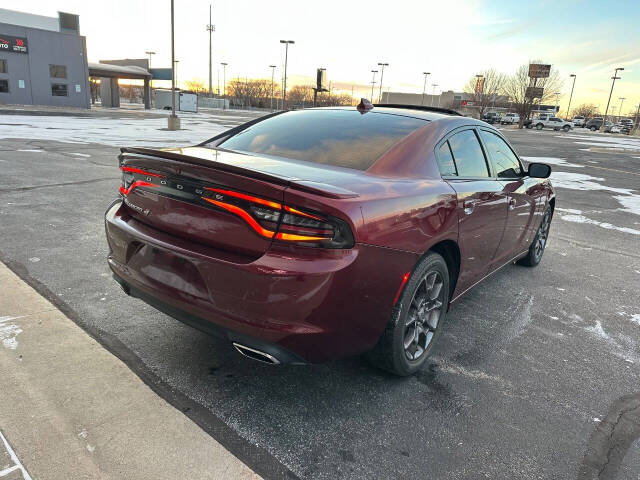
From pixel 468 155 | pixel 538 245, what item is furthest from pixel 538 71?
pixel 468 155

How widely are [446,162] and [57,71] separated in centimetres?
4859

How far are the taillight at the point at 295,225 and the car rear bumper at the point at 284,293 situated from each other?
4 cm

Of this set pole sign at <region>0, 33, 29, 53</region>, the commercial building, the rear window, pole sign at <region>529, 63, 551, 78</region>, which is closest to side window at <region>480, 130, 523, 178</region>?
the rear window

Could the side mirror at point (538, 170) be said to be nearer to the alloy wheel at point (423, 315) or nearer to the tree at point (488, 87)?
the alloy wheel at point (423, 315)

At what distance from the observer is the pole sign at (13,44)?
3852 cm

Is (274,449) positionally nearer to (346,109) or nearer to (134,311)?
(134,311)

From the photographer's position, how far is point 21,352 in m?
2.73

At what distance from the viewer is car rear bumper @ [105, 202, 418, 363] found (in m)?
2.07

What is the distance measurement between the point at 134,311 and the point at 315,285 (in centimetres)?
189

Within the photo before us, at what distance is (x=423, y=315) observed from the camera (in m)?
2.86

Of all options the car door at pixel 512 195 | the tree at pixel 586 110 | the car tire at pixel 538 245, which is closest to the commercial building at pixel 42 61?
the car tire at pixel 538 245

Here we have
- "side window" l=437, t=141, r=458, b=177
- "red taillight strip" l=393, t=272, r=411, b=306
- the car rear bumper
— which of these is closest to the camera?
the car rear bumper

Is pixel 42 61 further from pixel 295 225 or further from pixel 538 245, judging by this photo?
pixel 295 225

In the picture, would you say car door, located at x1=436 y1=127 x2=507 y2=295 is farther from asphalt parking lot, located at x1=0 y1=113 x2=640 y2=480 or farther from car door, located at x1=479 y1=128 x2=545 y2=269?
asphalt parking lot, located at x1=0 y1=113 x2=640 y2=480
